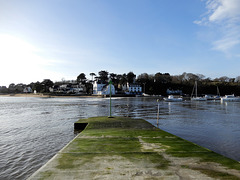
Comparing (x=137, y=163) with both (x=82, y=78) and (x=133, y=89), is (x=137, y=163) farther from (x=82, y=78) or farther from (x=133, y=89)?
(x=82, y=78)

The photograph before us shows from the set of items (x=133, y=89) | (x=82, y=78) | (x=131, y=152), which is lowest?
(x=131, y=152)

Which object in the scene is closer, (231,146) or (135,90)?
(231,146)

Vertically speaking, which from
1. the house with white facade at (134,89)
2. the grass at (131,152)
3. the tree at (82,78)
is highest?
the tree at (82,78)

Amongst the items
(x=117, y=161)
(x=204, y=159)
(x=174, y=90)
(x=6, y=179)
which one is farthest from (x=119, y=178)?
(x=174, y=90)

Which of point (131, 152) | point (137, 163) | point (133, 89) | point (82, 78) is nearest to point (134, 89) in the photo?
point (133, 89)

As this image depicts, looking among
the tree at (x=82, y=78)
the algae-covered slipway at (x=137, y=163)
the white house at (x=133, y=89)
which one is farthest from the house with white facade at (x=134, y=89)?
the algae-covered slipway at (x=137, y=163)

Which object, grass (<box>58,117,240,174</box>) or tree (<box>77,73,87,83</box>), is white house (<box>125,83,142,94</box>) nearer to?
tree (<box>77,73,87,83</box>)

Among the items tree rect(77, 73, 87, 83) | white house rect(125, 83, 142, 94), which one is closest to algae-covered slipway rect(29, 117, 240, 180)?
white house rect(125, 83, 142, 94)

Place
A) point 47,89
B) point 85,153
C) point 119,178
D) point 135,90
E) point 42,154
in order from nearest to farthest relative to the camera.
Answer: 1. point 119,178
2. point 85,153
3. point 42,154
4. point 135,90
5. point 47,89

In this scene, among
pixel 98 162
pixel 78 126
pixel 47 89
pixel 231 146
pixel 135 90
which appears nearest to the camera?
pixel 98 162

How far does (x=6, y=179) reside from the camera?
6.42 m

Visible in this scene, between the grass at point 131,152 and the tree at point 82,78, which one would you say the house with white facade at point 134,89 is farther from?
the grass at point 131,152

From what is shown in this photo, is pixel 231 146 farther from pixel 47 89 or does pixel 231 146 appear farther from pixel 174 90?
pixel 47 89

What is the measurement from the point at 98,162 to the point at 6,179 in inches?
142
